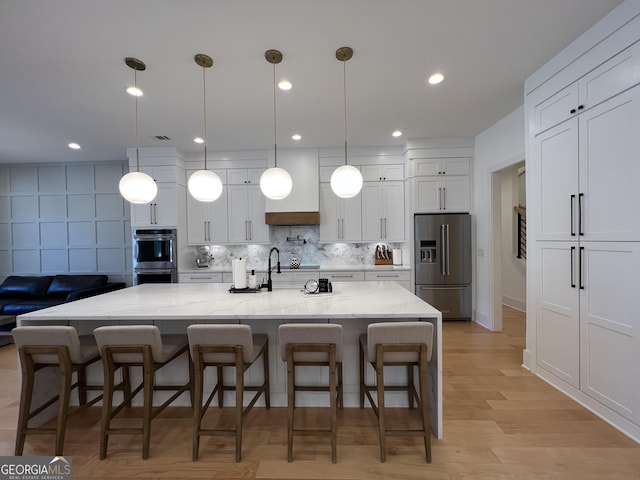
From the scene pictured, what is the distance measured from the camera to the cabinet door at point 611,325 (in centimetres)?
185

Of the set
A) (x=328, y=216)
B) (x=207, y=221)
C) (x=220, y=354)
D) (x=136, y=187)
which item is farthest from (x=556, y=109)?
(x=207, y=221)

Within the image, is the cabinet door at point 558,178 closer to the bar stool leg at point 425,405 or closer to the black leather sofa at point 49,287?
the bar stool leg at point 425,405

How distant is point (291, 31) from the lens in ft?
6.65

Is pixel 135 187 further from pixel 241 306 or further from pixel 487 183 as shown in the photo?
pixel 487 183

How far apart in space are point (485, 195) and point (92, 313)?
457 cm

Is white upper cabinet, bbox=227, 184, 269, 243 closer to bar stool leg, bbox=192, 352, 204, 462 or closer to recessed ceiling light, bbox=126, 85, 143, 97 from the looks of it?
recessed ceiling light, bbox=126, 85, 143, 97

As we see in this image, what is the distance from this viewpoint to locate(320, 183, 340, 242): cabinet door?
4754mm

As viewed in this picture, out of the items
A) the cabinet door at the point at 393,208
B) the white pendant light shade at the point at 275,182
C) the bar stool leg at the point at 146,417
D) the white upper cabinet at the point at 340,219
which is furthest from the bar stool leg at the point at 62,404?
the cabinet door at the point at 393,208

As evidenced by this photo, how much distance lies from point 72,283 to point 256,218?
10.6 feet

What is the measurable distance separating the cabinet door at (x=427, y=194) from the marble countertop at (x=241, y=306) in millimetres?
2181

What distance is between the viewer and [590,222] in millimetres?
2121

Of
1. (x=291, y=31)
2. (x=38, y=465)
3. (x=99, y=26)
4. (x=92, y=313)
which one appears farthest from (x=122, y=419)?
(x=291, y=31)

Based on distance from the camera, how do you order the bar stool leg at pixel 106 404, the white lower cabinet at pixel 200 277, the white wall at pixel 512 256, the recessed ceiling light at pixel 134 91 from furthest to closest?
the white wall at pixel 512 256 → the white lower cabinet at pixel 200 277 → the recessed ceiling light at pixel 134 91 → the bar stool leg at pixel 106 404

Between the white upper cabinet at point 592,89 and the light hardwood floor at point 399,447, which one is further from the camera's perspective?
the white upper cabinet at point 592,89
